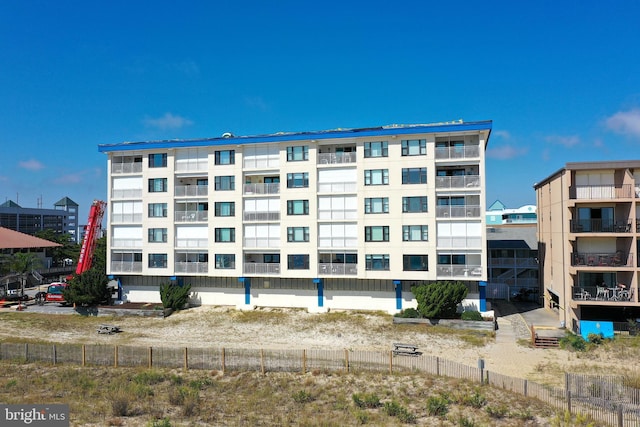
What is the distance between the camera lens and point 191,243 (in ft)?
149

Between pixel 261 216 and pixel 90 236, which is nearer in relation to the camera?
pixel 261 216

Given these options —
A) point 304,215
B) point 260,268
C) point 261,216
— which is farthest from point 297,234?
point 260,268

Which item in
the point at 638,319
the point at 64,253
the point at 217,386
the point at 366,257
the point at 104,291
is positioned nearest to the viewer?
the point at 217,386

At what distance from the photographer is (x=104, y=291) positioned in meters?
45.4

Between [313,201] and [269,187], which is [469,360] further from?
[269,187]

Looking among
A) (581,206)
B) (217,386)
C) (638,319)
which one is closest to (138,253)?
(217,386)

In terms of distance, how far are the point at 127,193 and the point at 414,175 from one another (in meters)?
29.8

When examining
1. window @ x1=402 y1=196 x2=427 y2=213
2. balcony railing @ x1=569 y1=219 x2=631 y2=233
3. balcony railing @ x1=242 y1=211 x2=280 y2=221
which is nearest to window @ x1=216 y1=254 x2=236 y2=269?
balcony railing @ x1=242 y1=211 x2=280 y2=221

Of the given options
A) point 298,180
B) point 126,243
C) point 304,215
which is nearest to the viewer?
point 304,215

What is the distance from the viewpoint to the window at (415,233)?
4028cm

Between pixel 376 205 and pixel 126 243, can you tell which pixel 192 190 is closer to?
pixel 126 243

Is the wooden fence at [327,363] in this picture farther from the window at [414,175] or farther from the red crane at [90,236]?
the red crane at [90,236]

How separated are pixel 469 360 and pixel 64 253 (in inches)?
3231

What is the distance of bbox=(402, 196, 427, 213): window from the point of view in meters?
40.5
